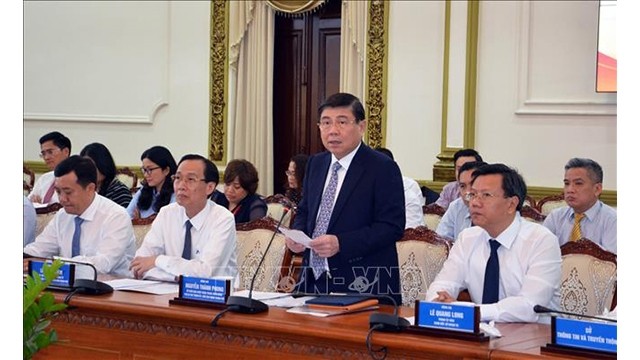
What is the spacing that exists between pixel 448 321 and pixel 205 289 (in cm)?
84

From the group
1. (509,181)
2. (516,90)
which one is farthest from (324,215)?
(516,90)

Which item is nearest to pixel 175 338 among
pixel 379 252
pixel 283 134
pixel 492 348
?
pixel 379 252

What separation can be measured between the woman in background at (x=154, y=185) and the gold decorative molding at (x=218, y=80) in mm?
3126

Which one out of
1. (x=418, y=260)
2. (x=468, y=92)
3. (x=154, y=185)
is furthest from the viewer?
(x=468, y=92)

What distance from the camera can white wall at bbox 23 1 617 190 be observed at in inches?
290

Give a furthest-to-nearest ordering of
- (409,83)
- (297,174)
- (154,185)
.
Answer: (409,83) < (297,174) < (154,185)

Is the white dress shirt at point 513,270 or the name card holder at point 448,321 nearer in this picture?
the name card holder at point 448,321

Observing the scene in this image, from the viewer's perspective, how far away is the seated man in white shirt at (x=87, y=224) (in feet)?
13.1

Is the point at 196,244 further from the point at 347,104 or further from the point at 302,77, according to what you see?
the point at 302,77

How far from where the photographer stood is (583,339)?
229 centimetres

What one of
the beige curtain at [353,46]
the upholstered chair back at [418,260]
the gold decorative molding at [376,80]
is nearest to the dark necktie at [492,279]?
the upholstered chair back at [418,260]

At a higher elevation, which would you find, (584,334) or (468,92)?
(468,92)

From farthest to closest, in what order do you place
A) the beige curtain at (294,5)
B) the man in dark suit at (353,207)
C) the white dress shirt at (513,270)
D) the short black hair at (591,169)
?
the beige curtain at (294,5) < the short black hair at (591,169) < the man in dark suit at (353,207) < the white dress shirt at (513,270)

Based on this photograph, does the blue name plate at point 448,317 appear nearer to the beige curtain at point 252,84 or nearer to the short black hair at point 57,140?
the short black hair at point 57,140
